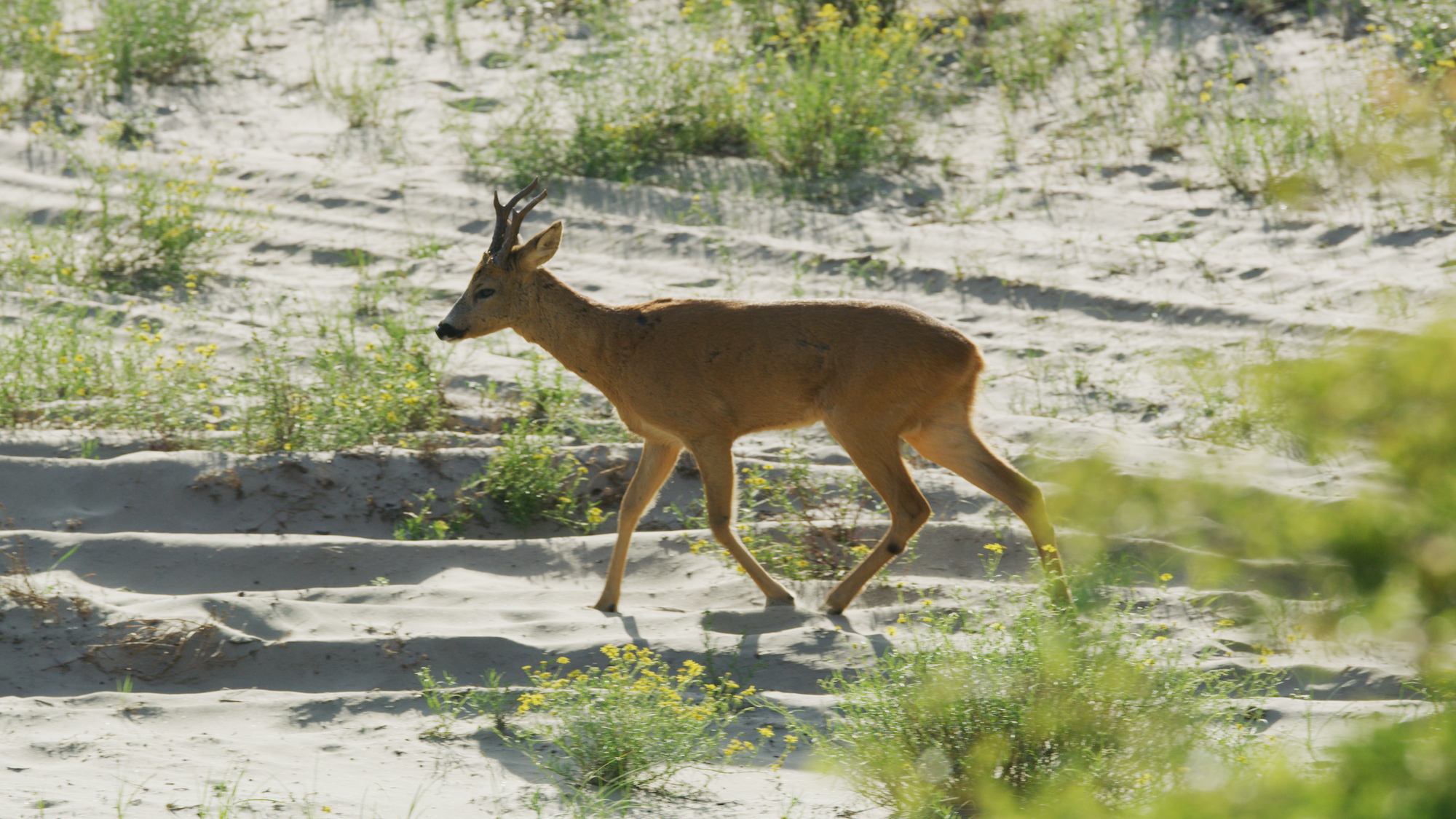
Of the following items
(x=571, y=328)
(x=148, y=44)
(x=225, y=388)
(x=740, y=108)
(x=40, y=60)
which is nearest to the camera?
(x=571, y=328)

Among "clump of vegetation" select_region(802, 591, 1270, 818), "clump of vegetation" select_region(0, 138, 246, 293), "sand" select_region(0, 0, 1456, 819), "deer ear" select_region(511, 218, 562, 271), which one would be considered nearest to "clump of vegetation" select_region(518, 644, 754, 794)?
"sand" select_region(0, 0, 1456, 819)

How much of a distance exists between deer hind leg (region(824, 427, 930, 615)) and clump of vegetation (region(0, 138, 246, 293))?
6.22m

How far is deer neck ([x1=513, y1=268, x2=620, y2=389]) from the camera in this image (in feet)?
20.8

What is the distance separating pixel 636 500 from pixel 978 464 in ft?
5.70

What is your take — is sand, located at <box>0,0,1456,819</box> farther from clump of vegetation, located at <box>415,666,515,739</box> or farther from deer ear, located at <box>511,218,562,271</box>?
deer ear, located at <box>511,218,562,271</box>

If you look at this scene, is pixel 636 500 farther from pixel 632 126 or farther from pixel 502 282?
pixel 632 126

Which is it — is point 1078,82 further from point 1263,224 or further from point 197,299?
point 197,299

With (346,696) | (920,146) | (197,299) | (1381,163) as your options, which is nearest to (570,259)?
(197,299)

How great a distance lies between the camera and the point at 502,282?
646 centimetres

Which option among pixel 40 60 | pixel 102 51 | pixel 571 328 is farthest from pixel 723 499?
pixel 40 60

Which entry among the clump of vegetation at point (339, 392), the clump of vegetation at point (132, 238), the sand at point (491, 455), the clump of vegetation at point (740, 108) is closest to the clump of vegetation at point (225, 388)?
the clump of vegetation at point (339, 392)

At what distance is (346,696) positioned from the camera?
15.9ft

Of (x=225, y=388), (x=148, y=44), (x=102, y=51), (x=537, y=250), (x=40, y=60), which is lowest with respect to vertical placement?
(x=225, y=388)

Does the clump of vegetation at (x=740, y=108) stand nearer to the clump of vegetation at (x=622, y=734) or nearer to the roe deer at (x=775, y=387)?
the roe deer at (x=775, y=387)
